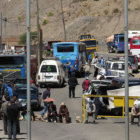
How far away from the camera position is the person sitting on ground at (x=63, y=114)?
20.9 metres

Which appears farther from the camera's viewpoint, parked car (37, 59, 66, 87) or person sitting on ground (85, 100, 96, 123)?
parked car (37, 59, 66, 87)

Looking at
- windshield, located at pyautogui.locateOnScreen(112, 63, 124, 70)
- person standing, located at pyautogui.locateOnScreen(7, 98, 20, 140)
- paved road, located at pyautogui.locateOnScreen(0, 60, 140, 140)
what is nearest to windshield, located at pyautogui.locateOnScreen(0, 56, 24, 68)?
windshield, located at pyautogui.locateOnScreen(112, 63, 124, 70)

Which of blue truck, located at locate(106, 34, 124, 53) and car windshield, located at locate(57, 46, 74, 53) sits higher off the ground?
blue truck, located at locate(106, 34, 124, 53)

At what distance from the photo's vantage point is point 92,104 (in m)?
21.2

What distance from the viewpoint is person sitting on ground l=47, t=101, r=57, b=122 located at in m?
21.0

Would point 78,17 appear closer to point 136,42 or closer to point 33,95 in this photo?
point 136,42

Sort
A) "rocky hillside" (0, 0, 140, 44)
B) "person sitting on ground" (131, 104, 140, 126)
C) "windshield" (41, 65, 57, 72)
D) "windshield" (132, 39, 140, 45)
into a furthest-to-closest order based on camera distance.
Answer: "rocky hillside" (0, 0, 140, 44) → "windshield" (132, 39, 140, 45) → "windshield" (41, 65, 57, 72) → "person sitting on ground" (131, 104, 140, 126)

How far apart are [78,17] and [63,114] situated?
100591 millimetres

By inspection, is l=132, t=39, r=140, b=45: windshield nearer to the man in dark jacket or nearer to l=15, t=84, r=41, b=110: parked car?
l=15, t=84, r=41, b=110: parked car

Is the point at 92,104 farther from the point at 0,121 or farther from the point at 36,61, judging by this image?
the point at 36,61

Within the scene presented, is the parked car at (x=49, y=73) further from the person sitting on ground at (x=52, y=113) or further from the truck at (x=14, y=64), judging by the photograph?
the person sitting on ground at (x=52, y=113)

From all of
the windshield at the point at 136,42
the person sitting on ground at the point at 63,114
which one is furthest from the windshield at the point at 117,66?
the windshield at the point at 136,42

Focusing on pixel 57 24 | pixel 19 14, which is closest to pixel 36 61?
pixel 57 24

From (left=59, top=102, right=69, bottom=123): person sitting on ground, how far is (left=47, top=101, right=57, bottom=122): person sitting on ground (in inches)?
10.8
